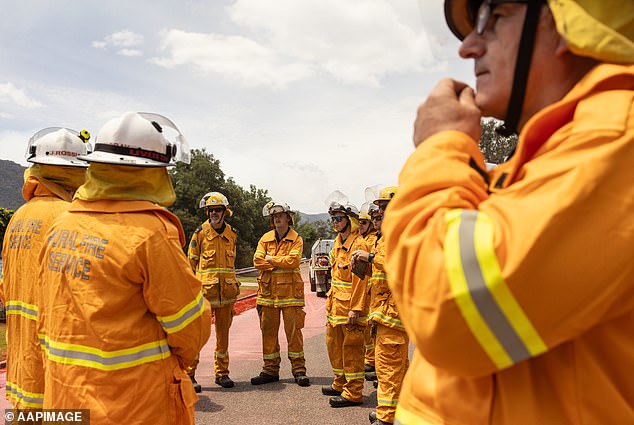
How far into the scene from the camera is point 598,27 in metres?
1.08

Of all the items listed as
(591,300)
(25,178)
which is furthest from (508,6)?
(25,178)

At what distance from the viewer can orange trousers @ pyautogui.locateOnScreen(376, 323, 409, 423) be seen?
5379 mm

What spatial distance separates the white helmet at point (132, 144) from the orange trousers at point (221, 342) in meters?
5.03

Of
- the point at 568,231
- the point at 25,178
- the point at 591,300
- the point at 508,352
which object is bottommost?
the point at 508,352

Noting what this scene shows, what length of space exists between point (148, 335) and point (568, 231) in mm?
2329

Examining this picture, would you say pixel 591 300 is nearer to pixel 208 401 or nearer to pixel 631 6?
pixel 631 6

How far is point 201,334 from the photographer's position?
9.36 feet

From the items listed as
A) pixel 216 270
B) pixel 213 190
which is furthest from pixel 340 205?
pixel 213 190

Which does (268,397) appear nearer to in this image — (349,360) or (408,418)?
(349,360)

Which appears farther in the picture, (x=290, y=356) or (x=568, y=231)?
(x=290, y=356)

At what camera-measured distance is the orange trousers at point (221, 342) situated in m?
7.48

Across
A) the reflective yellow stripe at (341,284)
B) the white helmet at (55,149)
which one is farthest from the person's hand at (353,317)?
the white helmet at (55,149)

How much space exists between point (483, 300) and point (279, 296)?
7076 mm

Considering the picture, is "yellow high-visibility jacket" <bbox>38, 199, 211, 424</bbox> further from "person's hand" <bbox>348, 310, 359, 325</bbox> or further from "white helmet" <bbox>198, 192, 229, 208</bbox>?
"white helmet" <bbox>198, 192, 229, 208</bbox>
